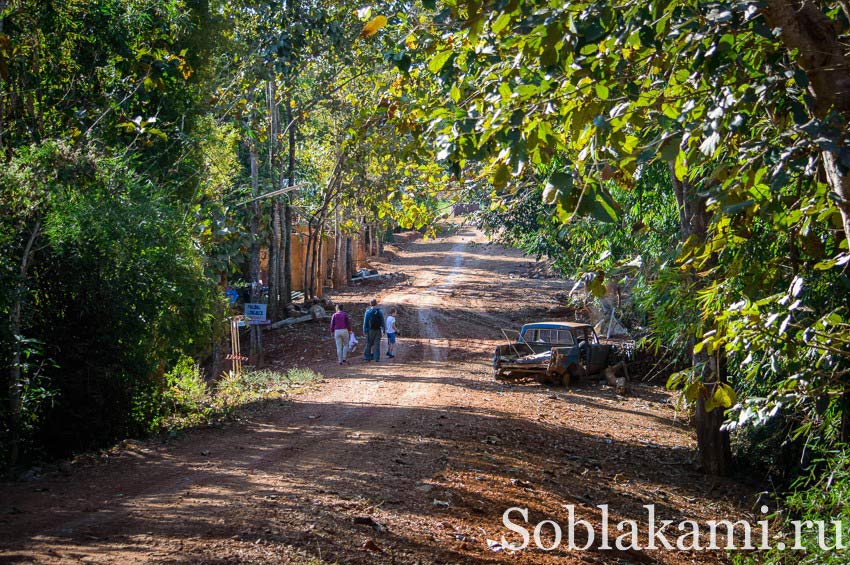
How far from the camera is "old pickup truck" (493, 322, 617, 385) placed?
59.7 ft

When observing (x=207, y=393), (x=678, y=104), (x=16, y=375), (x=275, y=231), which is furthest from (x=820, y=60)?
(x=275, y=231)

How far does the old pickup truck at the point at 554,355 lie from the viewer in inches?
716

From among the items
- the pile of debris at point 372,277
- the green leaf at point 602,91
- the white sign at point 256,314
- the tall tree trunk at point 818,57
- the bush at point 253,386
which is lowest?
the bush at point 253,386

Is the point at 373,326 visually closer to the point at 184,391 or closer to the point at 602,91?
the point at 184,391

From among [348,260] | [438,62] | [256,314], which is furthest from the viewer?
[348,260]

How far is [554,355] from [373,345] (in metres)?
6.45

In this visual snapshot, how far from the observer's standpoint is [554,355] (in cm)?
1808

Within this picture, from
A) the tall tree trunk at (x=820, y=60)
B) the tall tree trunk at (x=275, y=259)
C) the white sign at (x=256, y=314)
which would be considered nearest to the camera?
the tall tree trunk at (x=820, y=60)

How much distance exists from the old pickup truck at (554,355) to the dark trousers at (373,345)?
12.4 feet

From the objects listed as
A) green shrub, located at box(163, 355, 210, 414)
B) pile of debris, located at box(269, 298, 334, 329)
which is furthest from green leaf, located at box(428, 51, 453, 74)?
pile of debris, located at box(269, 298, 334, 329)

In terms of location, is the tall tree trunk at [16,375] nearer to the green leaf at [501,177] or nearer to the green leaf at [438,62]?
the green leaf at [438,62]

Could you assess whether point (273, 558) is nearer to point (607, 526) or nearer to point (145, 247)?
point (607, 526)

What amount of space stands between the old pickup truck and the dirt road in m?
0.44

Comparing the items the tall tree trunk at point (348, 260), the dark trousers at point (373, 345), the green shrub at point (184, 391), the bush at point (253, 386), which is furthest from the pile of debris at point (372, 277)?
the green shrub at point (184, 391)
